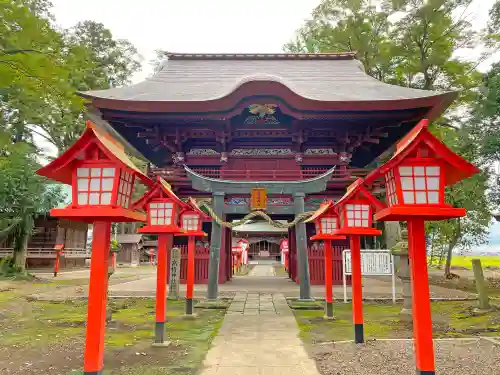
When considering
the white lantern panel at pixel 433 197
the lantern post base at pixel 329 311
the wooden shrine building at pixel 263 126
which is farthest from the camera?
the wooden shrine building at pixel 263 126

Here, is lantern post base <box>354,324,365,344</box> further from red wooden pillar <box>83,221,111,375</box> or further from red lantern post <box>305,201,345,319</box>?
red wooden pillar <box>83,221,111,375</box>

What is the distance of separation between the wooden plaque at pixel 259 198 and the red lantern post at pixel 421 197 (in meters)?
7.63

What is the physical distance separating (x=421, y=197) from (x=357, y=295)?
2636 mm

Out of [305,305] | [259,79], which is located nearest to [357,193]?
[305,305]

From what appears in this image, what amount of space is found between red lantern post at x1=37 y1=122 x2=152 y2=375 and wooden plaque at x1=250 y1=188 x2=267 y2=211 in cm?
752

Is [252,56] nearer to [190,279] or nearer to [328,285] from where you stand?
[190,279]

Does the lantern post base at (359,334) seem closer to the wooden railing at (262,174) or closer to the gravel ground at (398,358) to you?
the gravel ground at (398,358)

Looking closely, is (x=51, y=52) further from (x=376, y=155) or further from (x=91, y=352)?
(x=376, y=155)

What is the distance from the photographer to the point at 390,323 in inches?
297

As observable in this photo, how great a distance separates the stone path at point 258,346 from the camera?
4494 millimetres

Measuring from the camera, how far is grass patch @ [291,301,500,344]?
6480 millimetres

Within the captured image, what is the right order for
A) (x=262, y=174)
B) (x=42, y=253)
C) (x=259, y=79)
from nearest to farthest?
(x=259, y=79) → (x=262, y=174) → (x=42, y=253)

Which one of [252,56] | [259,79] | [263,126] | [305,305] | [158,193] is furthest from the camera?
[252,56]

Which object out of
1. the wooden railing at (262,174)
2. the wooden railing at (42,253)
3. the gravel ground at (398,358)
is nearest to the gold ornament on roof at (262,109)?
the wooden railing at (262,174)
